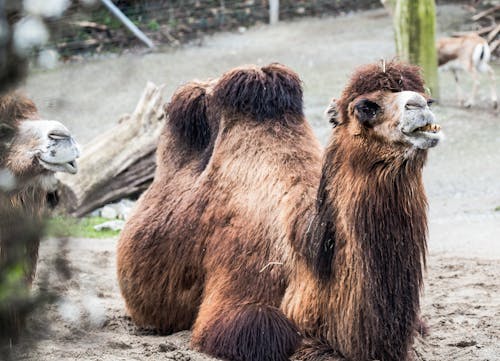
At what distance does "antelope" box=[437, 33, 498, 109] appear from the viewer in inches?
623

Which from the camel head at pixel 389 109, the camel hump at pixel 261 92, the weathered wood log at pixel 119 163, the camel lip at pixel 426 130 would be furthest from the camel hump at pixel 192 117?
the weathered wood log at pixel 119 163

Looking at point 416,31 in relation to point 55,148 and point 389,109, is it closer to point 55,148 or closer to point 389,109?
point 389,109

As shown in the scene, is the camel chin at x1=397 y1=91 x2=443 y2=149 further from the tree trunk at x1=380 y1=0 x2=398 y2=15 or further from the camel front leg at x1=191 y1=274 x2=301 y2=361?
the tree trunk at x1=380 y1=0 x2=398 y2=15

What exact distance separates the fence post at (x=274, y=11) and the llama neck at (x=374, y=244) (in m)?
16.0

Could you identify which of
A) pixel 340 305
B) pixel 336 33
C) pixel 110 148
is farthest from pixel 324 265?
pixel 336 33

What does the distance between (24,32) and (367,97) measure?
8.32ft

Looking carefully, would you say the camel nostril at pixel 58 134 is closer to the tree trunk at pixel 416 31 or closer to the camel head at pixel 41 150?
the camel head at pixel 41 150

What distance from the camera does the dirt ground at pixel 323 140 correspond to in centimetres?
331

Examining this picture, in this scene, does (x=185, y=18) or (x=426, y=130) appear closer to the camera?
(x=426, y=130)

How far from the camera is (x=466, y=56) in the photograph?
15.9 metres

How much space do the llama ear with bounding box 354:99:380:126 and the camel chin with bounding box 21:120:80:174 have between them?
1.29 meters

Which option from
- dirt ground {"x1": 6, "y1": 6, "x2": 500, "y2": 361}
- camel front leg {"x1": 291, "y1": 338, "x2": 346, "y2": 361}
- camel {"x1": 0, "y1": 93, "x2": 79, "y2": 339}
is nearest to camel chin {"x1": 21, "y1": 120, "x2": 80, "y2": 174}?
camel {"x1": 0, "y1": 93, "x2": 79, "y2": 339}

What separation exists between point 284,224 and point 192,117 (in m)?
1.28

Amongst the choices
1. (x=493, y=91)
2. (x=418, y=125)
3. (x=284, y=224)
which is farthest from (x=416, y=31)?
(x=418, y=125)
